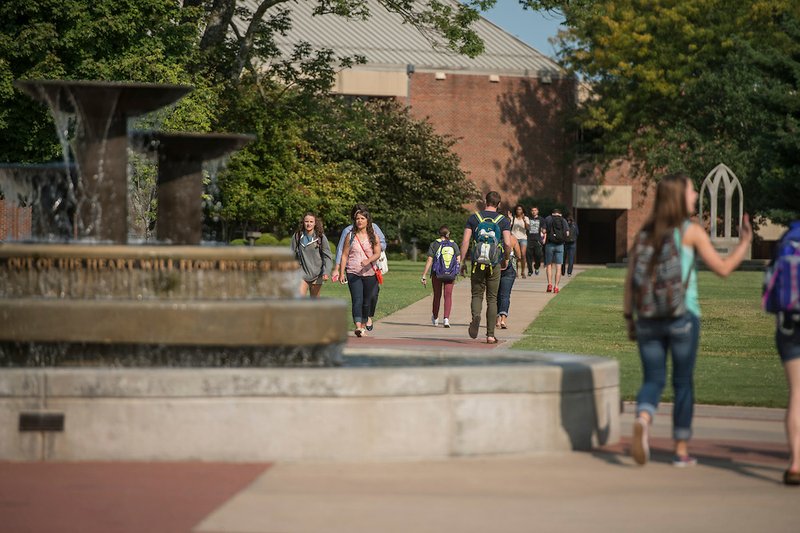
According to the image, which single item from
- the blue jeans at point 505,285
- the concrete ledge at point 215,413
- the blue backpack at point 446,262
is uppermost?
the blue backpack at point 446,262

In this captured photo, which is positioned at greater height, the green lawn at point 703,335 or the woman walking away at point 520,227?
the woman walking away at point 520,227

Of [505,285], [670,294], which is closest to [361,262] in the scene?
[505,285]

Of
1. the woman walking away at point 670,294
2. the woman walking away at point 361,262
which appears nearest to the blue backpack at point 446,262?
the woman walking away at point 361,262

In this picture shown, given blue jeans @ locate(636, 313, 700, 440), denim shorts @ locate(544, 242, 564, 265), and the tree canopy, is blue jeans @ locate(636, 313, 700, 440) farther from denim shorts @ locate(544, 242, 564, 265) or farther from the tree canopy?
the tree canopy

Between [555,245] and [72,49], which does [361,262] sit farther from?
[72,49]

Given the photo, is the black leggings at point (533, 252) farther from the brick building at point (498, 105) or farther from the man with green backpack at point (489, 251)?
the brick building at point (498, 105)

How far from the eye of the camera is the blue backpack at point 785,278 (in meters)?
8.52

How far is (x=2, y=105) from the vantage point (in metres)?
38.7

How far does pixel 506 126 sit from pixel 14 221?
1520 inches

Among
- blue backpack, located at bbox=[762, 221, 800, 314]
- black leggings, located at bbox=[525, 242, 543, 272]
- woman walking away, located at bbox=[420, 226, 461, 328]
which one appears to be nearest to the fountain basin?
blue backpack, located at bbox=[762, 221, 800, 314]

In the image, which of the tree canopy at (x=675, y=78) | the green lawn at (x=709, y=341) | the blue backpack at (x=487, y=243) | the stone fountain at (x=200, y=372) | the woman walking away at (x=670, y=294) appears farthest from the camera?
the tree canopy at (x=675, y=78)

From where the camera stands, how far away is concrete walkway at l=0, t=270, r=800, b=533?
22.9ft

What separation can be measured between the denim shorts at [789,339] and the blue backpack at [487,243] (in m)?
8.51

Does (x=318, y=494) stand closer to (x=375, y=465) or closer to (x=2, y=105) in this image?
(x=375, y=465)
